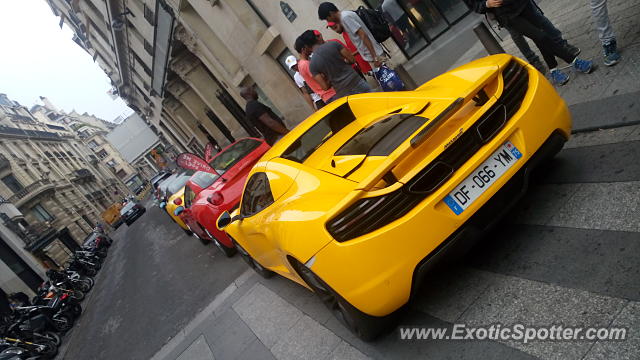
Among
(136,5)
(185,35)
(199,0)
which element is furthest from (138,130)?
(199,0)

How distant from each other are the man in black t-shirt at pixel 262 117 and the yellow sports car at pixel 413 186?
4765 mm

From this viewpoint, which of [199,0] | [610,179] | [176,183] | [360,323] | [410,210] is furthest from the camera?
[199,0]

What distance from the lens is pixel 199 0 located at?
49.5ft

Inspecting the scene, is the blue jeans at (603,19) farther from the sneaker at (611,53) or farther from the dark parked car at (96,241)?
the dark parked car at (96,241)

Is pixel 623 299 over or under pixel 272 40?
under

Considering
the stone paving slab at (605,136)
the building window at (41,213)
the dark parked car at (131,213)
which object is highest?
the building window at (41,213)

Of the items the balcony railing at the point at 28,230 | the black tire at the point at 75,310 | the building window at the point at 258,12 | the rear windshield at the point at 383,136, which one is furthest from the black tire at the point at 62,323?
the balcony railing at the point at 28,230

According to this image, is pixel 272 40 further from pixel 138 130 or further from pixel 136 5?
pixel 138 130

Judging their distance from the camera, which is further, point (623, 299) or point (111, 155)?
point (111, 155)

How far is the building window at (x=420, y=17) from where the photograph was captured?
9781mm

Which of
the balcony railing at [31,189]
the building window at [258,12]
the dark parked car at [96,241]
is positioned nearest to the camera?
the building window at [258,12]

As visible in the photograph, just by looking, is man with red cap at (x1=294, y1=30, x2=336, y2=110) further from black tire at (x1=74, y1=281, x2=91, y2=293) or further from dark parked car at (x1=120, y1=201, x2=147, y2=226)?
dark parked car at (x1=120, y1=201, x2=147, y2=226)

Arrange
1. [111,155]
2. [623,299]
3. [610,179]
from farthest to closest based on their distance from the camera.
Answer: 1. [111,155]
2. [610,179]
3. [623,299]

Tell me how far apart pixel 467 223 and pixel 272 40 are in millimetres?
11533
